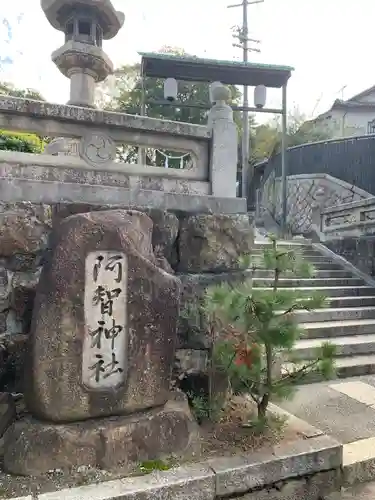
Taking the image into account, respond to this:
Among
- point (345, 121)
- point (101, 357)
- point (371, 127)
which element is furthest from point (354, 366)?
point (345, 121)

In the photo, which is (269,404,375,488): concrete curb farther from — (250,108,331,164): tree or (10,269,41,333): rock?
(250,108,331,164): tree

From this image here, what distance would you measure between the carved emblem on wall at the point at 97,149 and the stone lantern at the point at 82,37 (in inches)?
149

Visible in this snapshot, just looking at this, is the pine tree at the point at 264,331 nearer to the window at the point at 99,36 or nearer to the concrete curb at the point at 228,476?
the concrete curb at the point at 228,476

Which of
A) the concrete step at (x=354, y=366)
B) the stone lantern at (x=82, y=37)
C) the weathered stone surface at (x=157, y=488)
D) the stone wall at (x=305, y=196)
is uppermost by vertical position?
the stone lantern at (x=82, y=37)

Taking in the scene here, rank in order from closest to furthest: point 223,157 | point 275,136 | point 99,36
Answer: point 223,157
point 99,36
point 275,136

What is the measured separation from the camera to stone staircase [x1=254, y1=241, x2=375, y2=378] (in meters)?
5.38

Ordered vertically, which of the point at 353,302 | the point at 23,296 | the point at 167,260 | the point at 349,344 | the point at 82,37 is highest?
the point at 82,37

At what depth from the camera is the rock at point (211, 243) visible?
138 inches

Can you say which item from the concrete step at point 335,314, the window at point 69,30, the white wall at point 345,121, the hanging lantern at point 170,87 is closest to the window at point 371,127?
the white wall at point 345,121

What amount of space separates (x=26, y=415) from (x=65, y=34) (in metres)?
6.11

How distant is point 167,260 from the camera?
3434mm

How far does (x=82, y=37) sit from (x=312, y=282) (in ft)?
19.0

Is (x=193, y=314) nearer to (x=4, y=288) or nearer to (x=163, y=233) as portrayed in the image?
(x=163, y=233)

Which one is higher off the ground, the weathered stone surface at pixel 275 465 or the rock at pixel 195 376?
the rock at pixel 195 376
